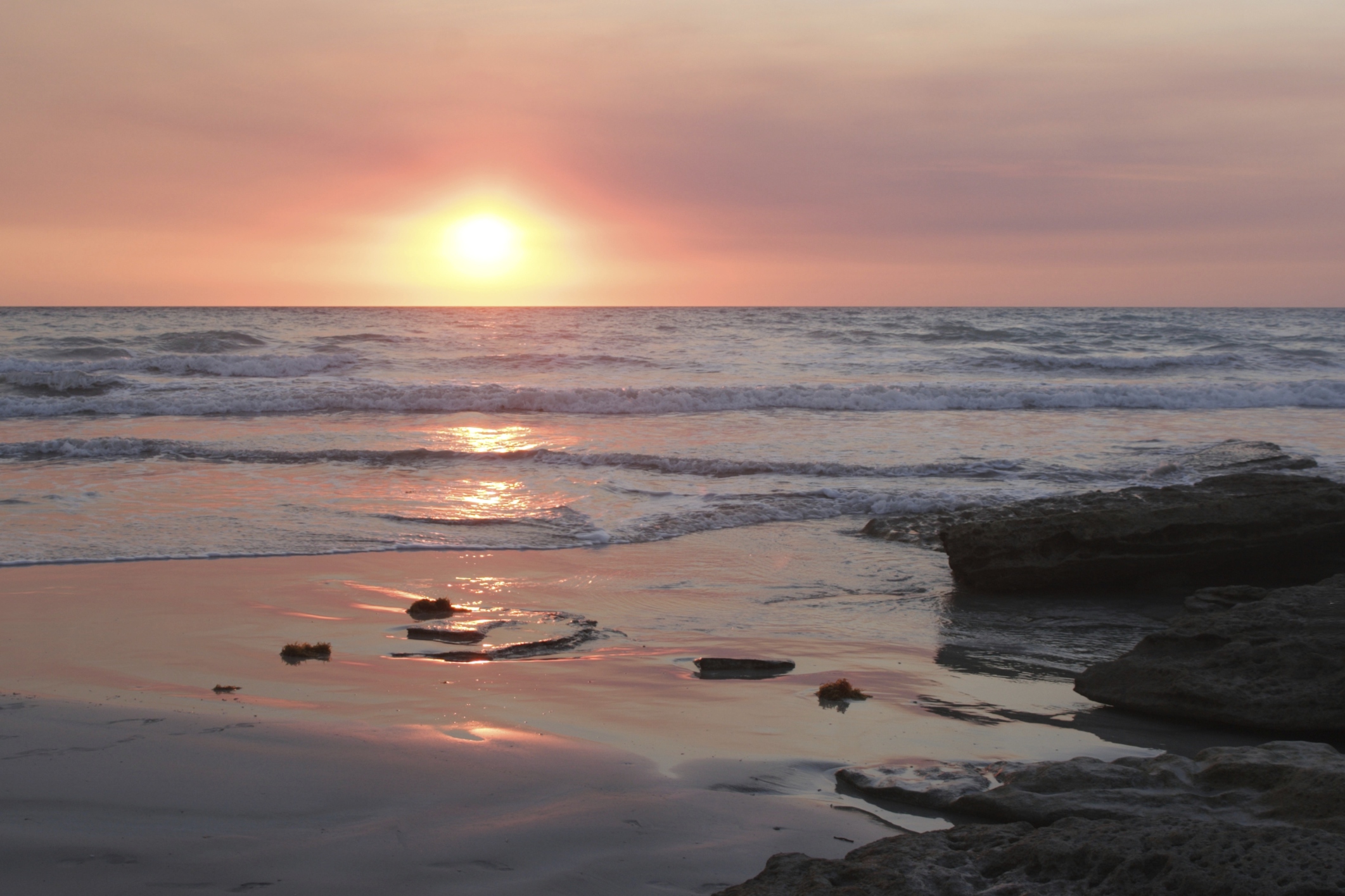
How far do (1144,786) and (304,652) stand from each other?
12.4 ft

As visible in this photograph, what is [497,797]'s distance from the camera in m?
3.17

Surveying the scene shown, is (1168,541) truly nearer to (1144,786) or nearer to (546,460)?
(1144,786)

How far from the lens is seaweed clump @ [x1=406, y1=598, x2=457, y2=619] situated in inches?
224

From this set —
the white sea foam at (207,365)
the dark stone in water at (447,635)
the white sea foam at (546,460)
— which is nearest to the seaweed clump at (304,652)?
the dark stone in water at (447,635)

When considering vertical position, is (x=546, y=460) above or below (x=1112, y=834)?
below

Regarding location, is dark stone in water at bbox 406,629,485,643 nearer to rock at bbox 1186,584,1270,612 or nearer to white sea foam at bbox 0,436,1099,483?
rock at bbox 1186,584,1270,612

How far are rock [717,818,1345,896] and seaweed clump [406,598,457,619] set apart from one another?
3565 mm

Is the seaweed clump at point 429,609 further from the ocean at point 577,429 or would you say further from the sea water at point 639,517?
the ocean at point 577,429

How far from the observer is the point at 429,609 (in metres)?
5.71

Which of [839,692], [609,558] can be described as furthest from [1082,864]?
[609,558]

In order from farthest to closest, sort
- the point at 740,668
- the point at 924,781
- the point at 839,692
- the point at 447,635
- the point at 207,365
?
the point at 207,365 < the point at 447,635 < the point at 740,668 < the point at 839,692 < the point at 924,781

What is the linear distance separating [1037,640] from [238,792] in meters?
4.34

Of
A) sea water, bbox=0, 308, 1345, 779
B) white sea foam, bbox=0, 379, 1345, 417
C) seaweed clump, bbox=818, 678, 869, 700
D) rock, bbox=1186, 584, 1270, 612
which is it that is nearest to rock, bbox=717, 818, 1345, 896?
sea water, bbox=0, 308, 1345, 779

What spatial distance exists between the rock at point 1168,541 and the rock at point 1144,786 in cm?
318
